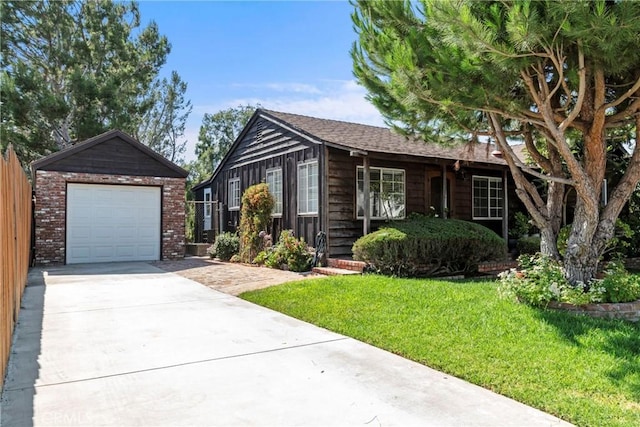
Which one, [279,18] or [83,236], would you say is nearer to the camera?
[279,18]

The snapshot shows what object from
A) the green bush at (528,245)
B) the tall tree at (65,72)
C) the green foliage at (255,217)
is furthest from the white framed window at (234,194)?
the green bush at (528,245)

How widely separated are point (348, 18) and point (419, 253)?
4814 mm

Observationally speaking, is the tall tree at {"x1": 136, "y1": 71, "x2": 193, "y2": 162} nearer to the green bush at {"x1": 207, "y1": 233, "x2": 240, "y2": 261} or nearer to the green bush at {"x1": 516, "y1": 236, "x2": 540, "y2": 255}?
the green bush at {"x1": 207, "y1": 233, "x2": 240, "y2": 261}

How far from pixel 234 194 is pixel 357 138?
603 centimetres

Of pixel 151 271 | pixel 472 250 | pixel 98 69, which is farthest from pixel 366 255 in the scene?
pixel 98 69

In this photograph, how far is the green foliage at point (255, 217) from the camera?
41.5 ft

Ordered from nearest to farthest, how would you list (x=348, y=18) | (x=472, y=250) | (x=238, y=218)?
(x=348, y=18)
(x=472, y=250)
(x=238, y=218)

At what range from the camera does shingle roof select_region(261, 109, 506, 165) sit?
35.9ft

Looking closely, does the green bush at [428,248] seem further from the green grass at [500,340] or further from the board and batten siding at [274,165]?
the board and batten siding at [274,165]

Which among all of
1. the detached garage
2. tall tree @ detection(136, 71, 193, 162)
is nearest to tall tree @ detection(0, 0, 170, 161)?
tall tree @ detection(136, 71, 193, 162)

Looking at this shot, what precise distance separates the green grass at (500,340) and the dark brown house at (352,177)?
157 inches

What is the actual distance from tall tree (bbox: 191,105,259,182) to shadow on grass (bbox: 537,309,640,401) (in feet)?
102

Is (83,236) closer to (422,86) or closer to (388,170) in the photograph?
(388,170)

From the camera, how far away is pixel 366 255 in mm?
9336
